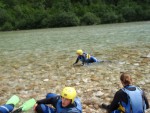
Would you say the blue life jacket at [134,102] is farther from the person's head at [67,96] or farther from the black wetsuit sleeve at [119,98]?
the person's head at [67,96]

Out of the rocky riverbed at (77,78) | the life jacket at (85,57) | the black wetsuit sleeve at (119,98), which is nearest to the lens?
the black wetsuit sleeve at (119,98)

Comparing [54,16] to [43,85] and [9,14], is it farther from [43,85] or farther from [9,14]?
[43,85]

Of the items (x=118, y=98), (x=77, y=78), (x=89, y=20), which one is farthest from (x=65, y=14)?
(x=118, y=98)

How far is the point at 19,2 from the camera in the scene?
126 m

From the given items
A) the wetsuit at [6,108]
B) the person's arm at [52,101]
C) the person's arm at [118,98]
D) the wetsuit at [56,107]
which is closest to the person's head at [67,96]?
the wetsuit at [56,107]

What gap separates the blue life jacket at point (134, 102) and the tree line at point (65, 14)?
275 feet

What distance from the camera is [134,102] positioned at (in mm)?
8164

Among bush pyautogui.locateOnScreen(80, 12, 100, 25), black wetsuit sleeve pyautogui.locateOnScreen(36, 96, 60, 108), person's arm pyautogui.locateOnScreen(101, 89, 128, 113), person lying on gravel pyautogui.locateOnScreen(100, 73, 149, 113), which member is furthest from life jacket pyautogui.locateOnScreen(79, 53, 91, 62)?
bush pyautogui.locateOnScreen(80, 12, 100, 25)

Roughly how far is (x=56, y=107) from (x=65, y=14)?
286 ft

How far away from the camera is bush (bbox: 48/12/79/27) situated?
9182 cm

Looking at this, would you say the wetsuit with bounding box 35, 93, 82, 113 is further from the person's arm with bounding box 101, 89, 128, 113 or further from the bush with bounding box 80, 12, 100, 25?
the bush with bounding box 80, 12, 100, 25

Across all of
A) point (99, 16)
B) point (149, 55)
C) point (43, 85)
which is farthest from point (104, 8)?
point (43, 85)

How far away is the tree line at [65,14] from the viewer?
9362cm

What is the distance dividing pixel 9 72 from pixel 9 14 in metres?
88.2
